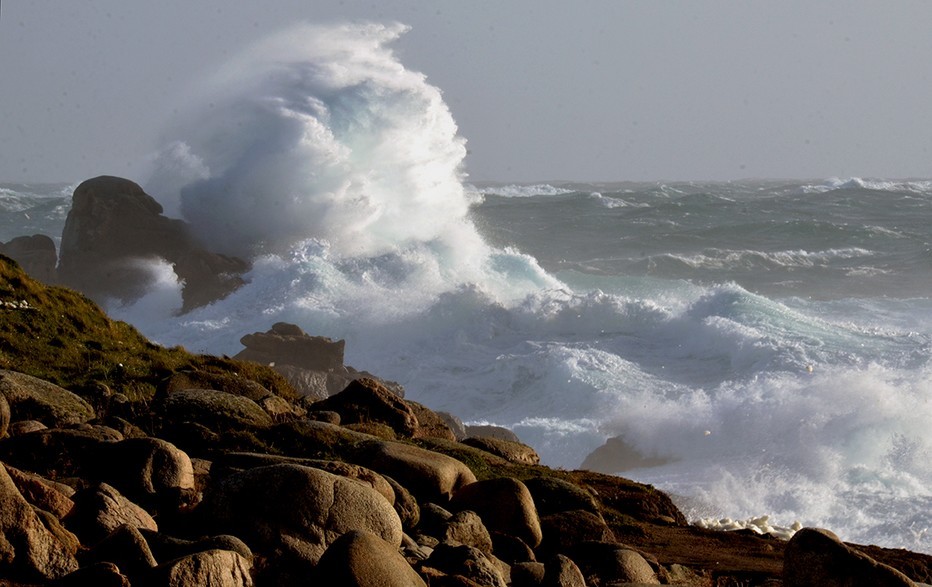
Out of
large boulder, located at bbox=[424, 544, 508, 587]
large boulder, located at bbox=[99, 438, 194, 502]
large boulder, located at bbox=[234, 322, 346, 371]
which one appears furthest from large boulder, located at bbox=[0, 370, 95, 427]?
large boulder, located at bbox=[234, 322, 346, 371]

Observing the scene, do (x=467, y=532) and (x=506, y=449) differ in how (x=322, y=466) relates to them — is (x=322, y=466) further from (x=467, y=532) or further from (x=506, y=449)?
(x=506, y=449)

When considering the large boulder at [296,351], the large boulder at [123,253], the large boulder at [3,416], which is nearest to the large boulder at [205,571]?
the large boulder at [3,416]

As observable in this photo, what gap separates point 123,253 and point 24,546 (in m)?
29.2

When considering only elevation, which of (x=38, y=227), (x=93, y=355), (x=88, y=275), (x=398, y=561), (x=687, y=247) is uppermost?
(x=38, y=227)

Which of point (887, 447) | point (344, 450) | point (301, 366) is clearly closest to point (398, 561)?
point (344, 450)

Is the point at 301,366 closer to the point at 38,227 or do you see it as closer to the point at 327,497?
the point at 327,497

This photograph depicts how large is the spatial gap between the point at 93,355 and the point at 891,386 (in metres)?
14.2

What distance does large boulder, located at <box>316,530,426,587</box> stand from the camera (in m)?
5.46

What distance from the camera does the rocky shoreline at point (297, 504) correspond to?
5637 millimetres

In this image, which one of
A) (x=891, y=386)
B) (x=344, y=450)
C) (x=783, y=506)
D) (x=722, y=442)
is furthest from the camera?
(x=891, y=386)

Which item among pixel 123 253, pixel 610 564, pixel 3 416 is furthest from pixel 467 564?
pixel 123 253

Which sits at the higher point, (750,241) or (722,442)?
(750,241)

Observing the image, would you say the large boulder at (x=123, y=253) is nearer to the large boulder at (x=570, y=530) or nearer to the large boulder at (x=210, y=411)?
the large boulder at (x=210, y=411)

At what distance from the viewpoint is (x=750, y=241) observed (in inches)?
1911
